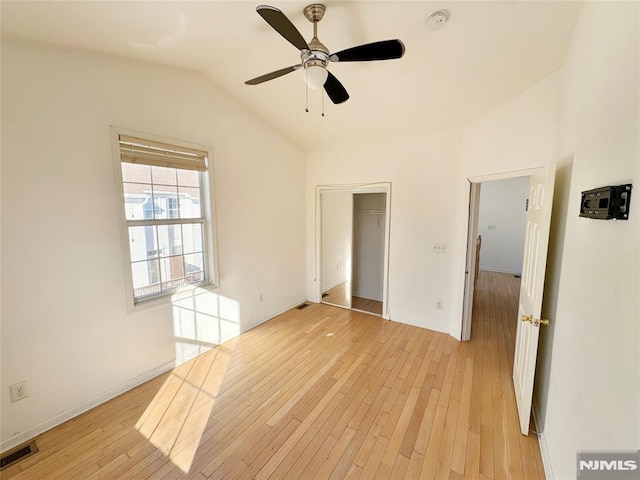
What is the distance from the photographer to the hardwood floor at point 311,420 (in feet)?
5.57

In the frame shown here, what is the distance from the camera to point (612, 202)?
97cm

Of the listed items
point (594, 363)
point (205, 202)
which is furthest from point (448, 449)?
point (205, 202)

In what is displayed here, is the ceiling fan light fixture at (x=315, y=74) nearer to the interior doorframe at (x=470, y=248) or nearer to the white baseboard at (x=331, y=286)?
the interior doorframe at (x=470, y=248)

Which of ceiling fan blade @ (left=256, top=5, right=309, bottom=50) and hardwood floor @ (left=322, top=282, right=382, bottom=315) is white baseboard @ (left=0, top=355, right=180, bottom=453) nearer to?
hardwood floor @ (left=322, top=282, right=382, bottom=315)

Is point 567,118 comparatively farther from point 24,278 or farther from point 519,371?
point 24,278

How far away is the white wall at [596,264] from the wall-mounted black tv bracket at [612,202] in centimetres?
4

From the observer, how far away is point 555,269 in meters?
1.88

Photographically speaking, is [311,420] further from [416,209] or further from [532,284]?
[416,209]

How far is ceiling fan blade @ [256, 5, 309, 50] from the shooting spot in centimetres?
121

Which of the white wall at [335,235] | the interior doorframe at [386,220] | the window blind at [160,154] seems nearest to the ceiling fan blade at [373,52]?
the window blind at [160,154]

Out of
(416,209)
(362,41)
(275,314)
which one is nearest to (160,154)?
(362,41)

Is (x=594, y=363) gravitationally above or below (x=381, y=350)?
above

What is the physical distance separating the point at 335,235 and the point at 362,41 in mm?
3218

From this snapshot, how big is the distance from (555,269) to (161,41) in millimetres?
3422
